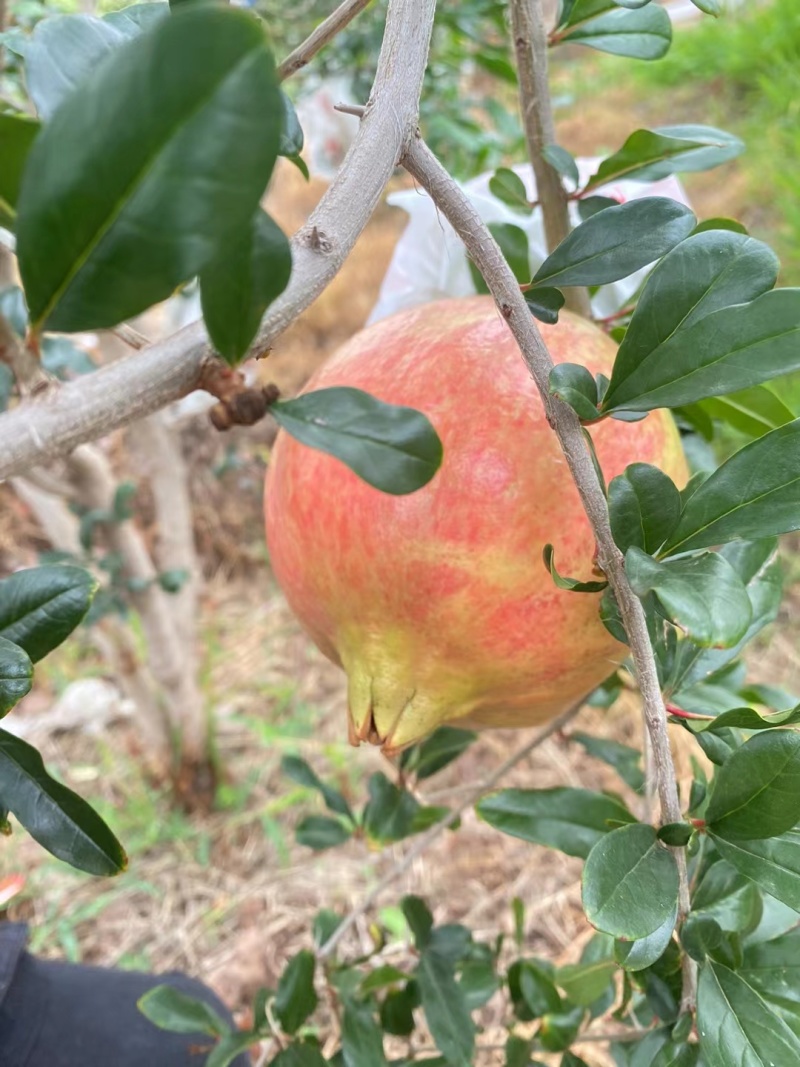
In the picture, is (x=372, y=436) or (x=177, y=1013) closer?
(x=372, y=436)

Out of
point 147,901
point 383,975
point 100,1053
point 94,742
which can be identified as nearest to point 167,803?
point 147,901

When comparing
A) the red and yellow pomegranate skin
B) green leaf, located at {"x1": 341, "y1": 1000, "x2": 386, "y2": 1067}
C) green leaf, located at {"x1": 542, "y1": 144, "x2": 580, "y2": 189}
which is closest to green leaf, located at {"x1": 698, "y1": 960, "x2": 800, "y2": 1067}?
the red and yellow pomegranate skin

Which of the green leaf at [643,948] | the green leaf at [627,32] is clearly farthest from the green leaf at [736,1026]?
the green leaf at [627,32]

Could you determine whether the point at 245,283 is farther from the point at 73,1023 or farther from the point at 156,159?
the point at 73,1023

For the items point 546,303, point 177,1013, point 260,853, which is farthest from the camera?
point 260,853

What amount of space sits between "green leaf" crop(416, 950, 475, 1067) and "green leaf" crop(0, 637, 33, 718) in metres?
0.44

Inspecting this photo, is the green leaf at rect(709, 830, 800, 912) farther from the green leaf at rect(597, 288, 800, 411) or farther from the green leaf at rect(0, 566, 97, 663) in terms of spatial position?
the green leaf at rect(0, 566, 97, 663)

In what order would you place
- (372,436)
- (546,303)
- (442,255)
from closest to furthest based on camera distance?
(372,436), (546,303), (442,255)

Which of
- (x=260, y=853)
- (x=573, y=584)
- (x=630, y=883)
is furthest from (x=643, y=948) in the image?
(x=260, y=853)

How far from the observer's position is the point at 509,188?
604 mm

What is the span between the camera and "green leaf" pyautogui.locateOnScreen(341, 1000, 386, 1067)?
59 centimetres

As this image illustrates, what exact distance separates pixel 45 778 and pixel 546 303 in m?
0.34

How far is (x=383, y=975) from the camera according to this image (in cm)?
69

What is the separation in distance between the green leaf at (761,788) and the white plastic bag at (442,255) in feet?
1.42
